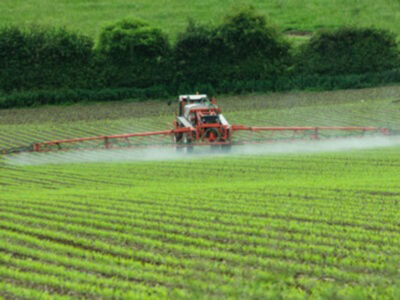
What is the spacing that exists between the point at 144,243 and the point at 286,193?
225 inches

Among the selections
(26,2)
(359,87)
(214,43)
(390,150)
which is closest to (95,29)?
(26,2)

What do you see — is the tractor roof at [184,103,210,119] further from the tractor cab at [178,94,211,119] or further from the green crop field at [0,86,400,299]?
the green crop field at [0,86,400,299]

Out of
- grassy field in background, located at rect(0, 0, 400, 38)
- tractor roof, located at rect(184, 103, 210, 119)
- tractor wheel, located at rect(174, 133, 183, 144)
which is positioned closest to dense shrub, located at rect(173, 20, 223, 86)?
grassy field in background, located at rect(0, 0, 400, 38)

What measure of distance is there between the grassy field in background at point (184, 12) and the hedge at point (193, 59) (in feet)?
38.1

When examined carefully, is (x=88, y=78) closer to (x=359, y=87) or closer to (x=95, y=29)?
(x=95, y=29)

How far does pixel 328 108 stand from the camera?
137 feet

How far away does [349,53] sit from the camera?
52781 millimetres

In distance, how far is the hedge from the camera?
51469 mm

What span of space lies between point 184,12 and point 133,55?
19892mm

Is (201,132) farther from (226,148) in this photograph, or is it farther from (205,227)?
(205,227)

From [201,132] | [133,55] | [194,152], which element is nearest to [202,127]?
[201,132]

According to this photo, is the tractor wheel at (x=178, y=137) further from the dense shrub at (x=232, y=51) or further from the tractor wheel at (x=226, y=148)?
the dense shrub at (x=232, y=51)

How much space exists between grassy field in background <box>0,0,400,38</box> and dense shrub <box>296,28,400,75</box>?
1167cm

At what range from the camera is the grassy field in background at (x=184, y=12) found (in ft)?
217
